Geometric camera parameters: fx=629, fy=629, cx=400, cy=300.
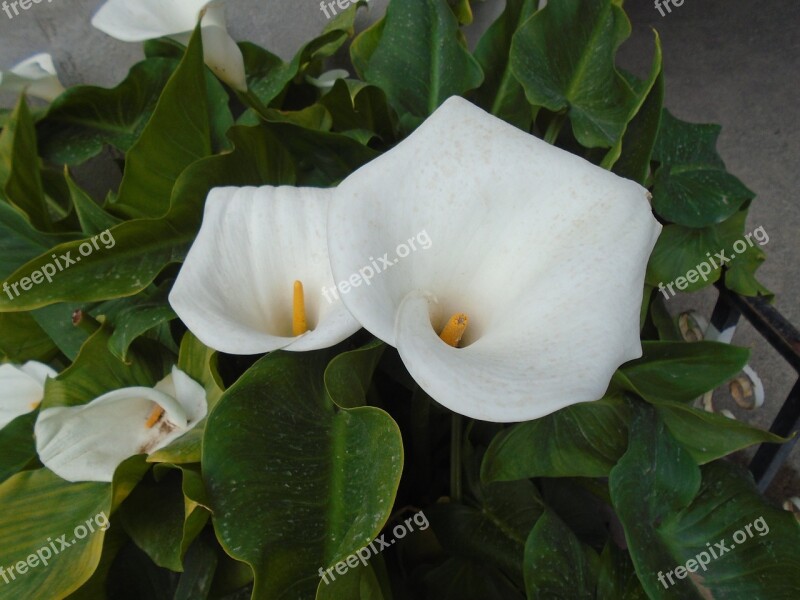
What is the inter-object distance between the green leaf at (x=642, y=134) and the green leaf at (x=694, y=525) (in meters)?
0.23

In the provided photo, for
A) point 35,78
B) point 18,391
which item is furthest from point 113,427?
point 35,78

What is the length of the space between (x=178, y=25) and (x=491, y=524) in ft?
1.93

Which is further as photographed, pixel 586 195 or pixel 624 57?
pixel 624 57

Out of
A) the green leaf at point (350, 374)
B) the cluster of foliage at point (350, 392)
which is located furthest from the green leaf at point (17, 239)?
the green leaf at point (350, 374)

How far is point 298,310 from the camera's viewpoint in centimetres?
47

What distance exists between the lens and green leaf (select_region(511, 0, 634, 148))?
0.65 metres

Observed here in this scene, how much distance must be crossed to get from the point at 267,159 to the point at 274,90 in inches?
5.4

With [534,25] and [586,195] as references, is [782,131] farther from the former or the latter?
[586,195]

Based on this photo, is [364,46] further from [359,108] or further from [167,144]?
[167,144]

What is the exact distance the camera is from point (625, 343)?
1.15 ft

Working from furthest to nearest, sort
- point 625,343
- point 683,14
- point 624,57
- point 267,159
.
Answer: point 683,14, point 624,57, point 267,159, point 625,343

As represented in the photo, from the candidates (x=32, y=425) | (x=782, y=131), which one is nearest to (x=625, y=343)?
(x=32, y=425)

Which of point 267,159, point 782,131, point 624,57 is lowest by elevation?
point 782,131

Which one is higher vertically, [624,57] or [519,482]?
[519,482]
